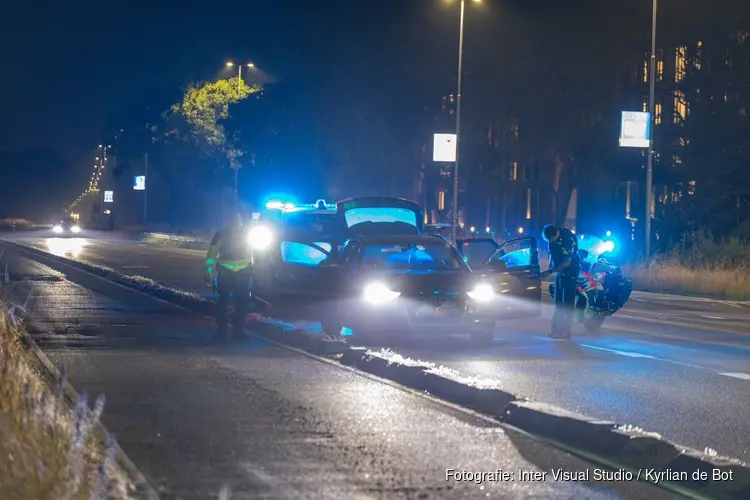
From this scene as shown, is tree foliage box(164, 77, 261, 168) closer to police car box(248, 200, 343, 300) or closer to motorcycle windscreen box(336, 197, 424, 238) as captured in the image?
motorcycle windscreen box(336, 197, 424, 238)

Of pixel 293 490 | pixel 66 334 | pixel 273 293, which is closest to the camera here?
pixel 293 490

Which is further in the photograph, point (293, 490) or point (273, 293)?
point (273, 293)

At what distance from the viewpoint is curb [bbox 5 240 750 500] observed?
305 inches

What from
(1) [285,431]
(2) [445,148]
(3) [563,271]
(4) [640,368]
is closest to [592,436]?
(1) [285,431]

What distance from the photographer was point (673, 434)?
32.3ft

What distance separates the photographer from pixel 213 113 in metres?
71.0

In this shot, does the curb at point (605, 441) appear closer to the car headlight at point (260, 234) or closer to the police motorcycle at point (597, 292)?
the police motorcycle at point (597, 292)

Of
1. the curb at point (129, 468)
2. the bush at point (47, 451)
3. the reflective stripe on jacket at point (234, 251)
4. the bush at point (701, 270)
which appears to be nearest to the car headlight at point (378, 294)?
the reflective stripe on jacket at point (234, 251)

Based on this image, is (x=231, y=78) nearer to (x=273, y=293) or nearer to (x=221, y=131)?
(x=221, y=131)

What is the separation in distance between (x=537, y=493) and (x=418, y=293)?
8034 millimetres

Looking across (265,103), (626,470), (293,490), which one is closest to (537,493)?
(626,470)

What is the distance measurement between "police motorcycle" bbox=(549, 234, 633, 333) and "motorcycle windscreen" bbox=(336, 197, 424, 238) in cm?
389

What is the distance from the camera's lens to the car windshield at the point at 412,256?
16.6 meters

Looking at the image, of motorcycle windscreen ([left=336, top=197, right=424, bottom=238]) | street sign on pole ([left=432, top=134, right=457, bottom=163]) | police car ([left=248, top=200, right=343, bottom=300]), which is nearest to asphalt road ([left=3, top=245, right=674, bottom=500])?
police car ([left=248, top=200, right=343, bottom=300])
